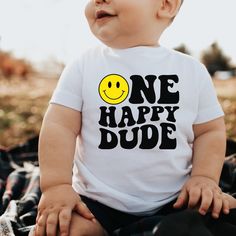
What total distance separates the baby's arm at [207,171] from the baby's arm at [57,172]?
0.29 meters

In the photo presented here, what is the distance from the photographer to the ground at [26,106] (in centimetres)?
345

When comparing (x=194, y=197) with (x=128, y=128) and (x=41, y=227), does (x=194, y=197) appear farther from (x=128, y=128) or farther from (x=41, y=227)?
(x=41, y=227)

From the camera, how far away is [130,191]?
1358 millimetres

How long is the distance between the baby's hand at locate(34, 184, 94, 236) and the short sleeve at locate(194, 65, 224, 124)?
46 cm

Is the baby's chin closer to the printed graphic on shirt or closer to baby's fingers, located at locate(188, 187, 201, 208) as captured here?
the printed graphic on shirt

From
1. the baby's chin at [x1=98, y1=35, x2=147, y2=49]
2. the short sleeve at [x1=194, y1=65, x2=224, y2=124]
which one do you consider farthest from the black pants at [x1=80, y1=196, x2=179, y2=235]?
the baby's chin at [x1=98, y1=35, x2=147, y2=49]

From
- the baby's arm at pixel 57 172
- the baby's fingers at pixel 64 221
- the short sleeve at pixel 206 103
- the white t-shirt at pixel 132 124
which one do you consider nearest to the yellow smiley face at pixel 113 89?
the white t-shirt at pixel 132 124

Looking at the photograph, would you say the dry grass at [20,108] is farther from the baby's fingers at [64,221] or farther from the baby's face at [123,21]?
the baby's fingers at [64,221]

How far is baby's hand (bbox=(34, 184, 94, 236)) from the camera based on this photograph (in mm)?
1169

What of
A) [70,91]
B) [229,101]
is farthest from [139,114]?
[229,101]

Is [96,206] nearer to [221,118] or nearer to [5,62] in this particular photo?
[221,118]

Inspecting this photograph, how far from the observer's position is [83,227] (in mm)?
1189

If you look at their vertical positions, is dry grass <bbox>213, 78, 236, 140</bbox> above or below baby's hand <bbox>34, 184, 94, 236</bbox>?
below

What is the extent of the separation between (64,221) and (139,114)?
0.37 m
